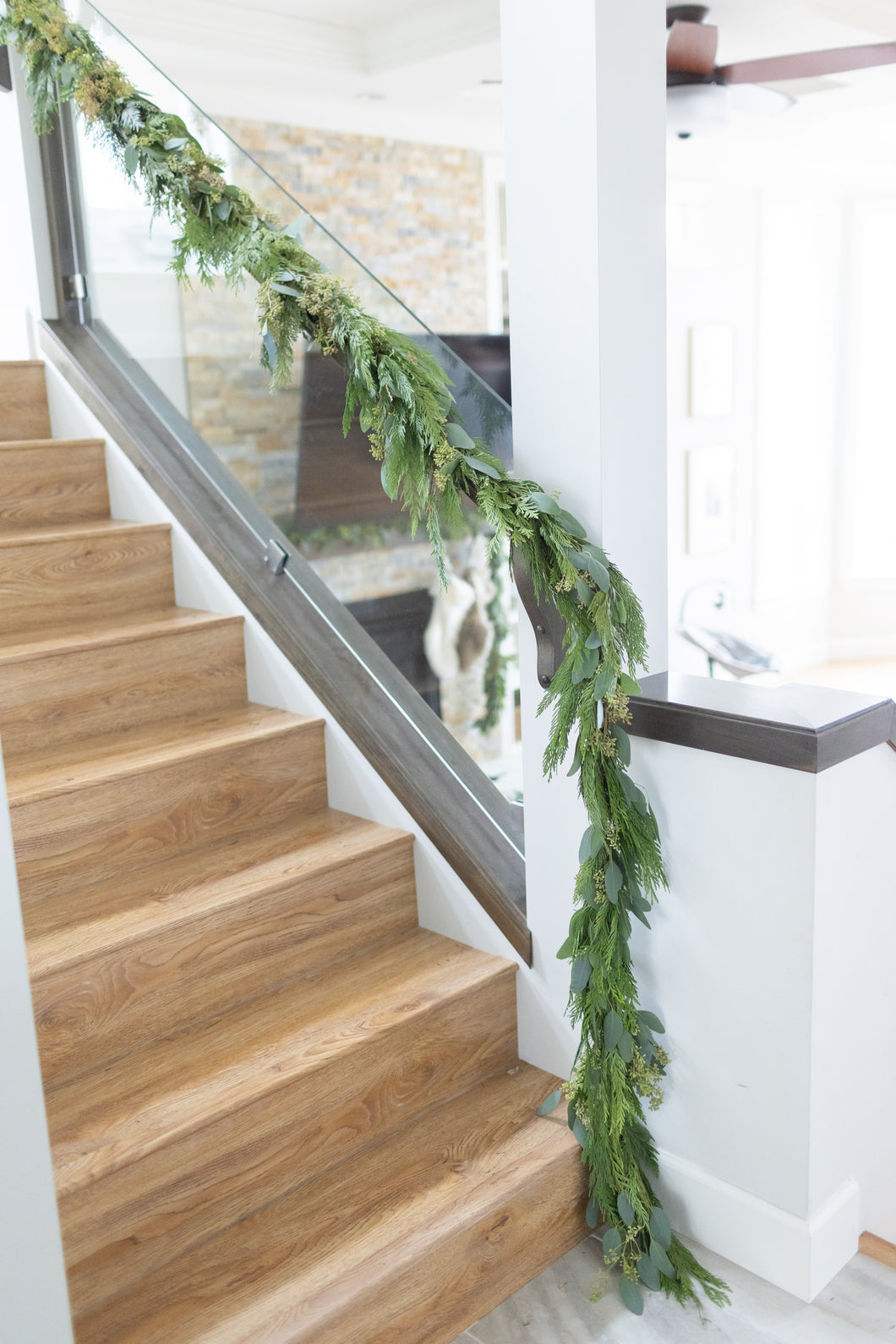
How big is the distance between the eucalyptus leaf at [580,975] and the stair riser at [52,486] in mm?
1759

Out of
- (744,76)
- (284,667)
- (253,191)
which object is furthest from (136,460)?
(744,76)

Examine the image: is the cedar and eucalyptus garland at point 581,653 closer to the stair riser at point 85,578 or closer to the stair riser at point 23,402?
the stair riser at point 85,578

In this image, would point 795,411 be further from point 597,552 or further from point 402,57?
point 597,552

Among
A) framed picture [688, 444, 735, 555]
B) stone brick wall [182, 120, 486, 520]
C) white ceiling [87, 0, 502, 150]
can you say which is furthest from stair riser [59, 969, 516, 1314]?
framed picture [688, 444, 735, 555]

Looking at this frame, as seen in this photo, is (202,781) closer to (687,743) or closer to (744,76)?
(687,743)

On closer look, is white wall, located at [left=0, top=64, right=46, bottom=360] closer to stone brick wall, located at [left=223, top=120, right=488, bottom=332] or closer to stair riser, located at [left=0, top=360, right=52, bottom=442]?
stair riser, located at [left=0, top=360, right=52, bottom=442]

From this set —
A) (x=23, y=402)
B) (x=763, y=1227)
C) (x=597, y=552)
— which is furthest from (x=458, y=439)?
(x=23, y=402)

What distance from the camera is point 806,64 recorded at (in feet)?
12.7

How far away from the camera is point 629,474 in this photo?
6.14 feet

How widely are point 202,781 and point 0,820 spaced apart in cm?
112

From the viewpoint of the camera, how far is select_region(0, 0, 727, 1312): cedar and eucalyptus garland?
1.76 m

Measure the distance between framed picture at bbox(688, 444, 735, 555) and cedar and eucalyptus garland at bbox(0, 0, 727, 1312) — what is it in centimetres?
584

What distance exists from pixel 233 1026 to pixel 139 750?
614 mm

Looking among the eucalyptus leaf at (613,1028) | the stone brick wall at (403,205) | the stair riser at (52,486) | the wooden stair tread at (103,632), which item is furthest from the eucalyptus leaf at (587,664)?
the stone brick wall at (403,205)
